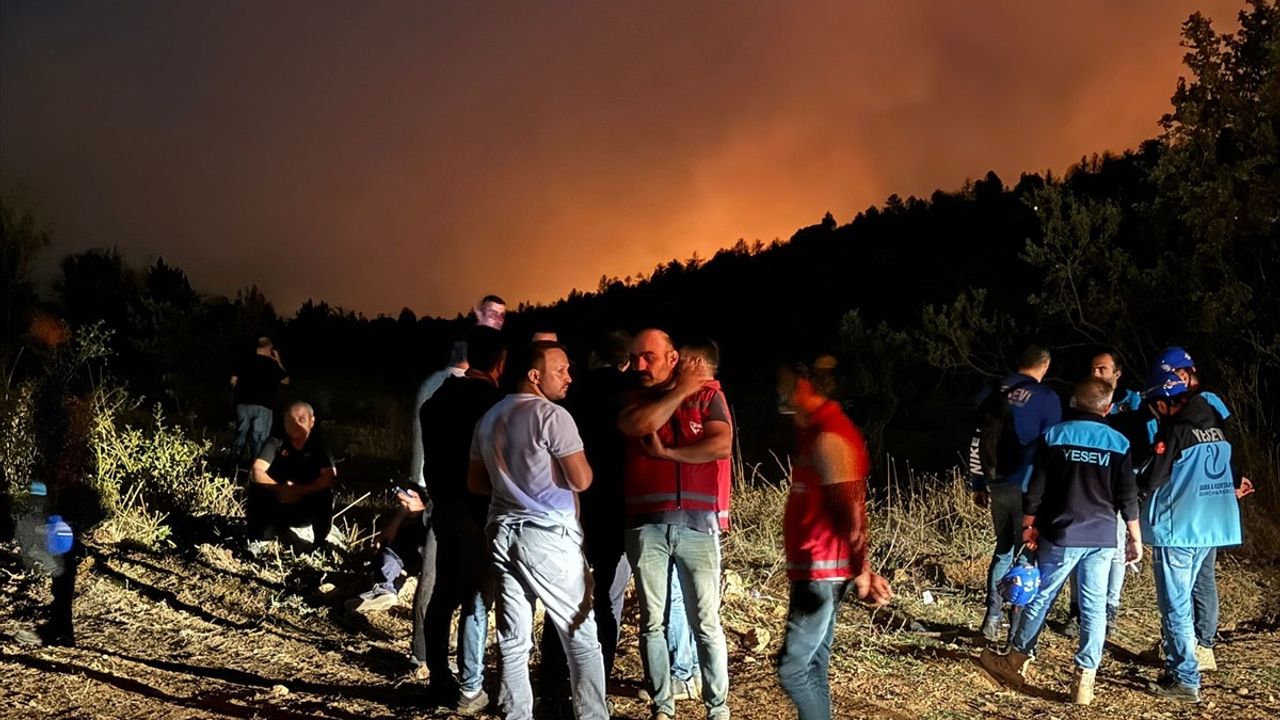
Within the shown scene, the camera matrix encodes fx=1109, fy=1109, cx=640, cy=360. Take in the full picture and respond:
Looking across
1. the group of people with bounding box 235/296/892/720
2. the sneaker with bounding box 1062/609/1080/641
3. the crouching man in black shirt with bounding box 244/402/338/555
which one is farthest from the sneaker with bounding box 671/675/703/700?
the crouching man in black shirt with bounding box 244/402/338/555

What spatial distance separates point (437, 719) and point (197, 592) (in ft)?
9.81

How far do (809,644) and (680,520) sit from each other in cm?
88

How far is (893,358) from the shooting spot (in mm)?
24281

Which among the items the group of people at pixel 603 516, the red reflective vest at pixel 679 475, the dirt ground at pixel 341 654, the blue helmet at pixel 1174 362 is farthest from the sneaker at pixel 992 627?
the red reflective vest at pixel 679 475

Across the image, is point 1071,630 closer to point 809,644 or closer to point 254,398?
point 809,644

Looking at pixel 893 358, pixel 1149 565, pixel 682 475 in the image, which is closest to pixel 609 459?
pixel 682 475

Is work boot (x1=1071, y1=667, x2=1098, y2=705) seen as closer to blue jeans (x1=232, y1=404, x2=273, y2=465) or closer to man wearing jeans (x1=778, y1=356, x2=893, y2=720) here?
man wearing jeans (x1=778, y1=356, x2=893, y2=720)

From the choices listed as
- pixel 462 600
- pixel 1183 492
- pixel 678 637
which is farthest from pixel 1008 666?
pixel 462 600

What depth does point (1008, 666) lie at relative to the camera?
6078mm

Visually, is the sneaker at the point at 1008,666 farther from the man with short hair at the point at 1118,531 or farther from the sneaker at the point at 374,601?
the sneaker at the point at 374,601

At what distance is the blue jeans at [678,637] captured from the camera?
5465 mm

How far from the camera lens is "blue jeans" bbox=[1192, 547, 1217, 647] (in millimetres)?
6523

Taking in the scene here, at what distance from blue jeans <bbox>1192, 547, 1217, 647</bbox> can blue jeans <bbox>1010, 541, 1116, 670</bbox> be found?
1.00 meters

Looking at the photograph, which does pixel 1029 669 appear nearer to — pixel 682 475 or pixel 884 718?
pixel 884 718
